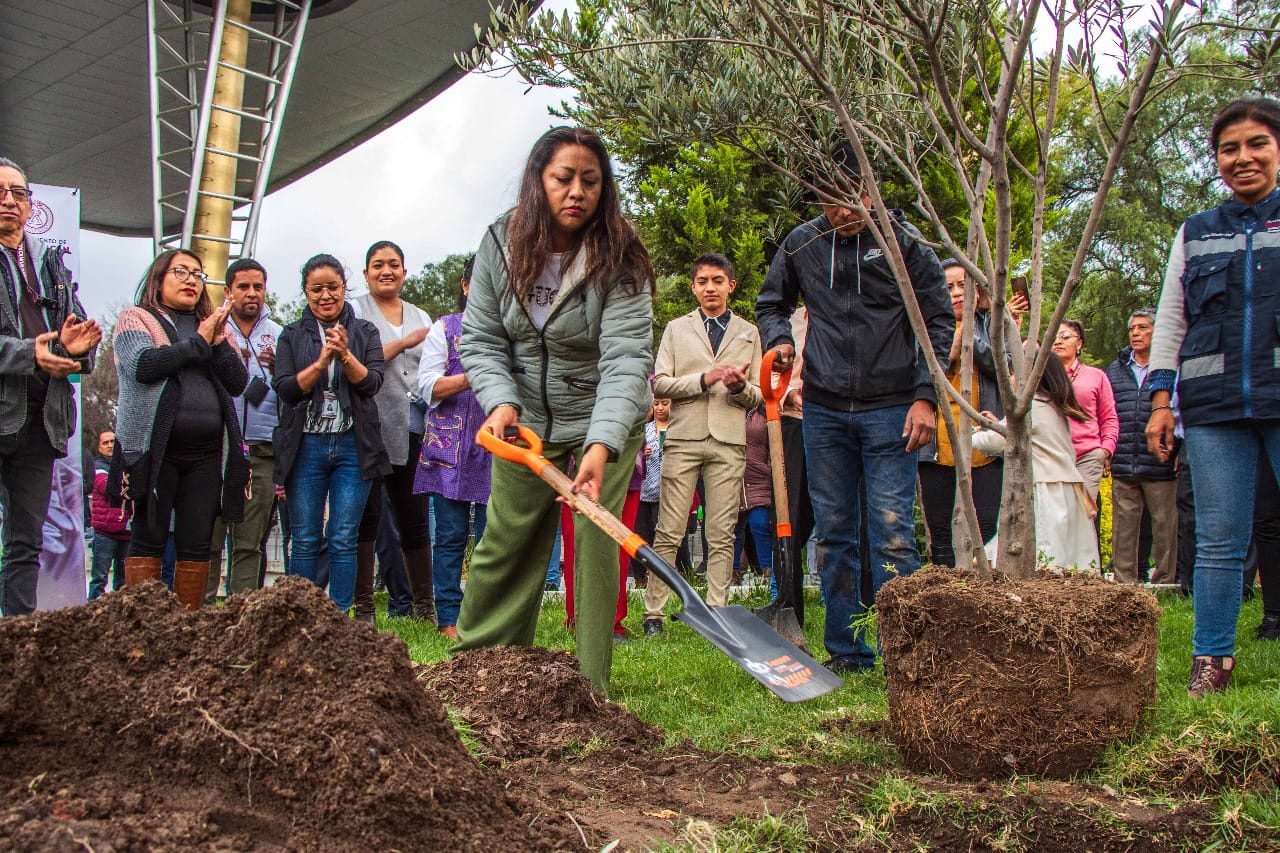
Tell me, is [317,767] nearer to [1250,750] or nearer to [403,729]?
[403,729]

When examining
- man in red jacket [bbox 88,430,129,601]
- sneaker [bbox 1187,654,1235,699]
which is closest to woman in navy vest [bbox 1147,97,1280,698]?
sneaker [bbox 1187,654,1235,699]

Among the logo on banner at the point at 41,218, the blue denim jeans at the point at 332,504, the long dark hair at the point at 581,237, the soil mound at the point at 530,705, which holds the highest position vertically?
the logo on banner at the point at 41,218

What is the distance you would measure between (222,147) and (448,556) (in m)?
12.1

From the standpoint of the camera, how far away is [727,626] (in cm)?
330

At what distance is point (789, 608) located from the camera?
5594mm

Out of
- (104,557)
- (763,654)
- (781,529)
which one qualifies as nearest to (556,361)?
(763,654)

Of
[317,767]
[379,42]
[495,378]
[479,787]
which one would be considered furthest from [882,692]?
[379,42]

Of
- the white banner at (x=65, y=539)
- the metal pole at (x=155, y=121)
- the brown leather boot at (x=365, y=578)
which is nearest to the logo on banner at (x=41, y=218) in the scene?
the white banner at (x=65, y=539)

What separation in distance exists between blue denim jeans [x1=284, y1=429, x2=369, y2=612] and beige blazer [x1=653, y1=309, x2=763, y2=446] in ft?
6.19

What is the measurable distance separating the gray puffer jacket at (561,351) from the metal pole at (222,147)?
41.4 ft

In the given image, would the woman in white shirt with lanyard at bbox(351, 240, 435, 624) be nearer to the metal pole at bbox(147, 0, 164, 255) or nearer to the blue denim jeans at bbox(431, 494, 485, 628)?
the blue denim jeans at bbox(431, 494, 485, 628)

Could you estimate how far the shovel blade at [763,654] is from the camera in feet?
9.94

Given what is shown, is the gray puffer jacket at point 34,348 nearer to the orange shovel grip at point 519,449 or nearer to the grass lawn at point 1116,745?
the grass lawn at point 1116,745

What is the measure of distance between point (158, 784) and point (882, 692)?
2.84 metres
